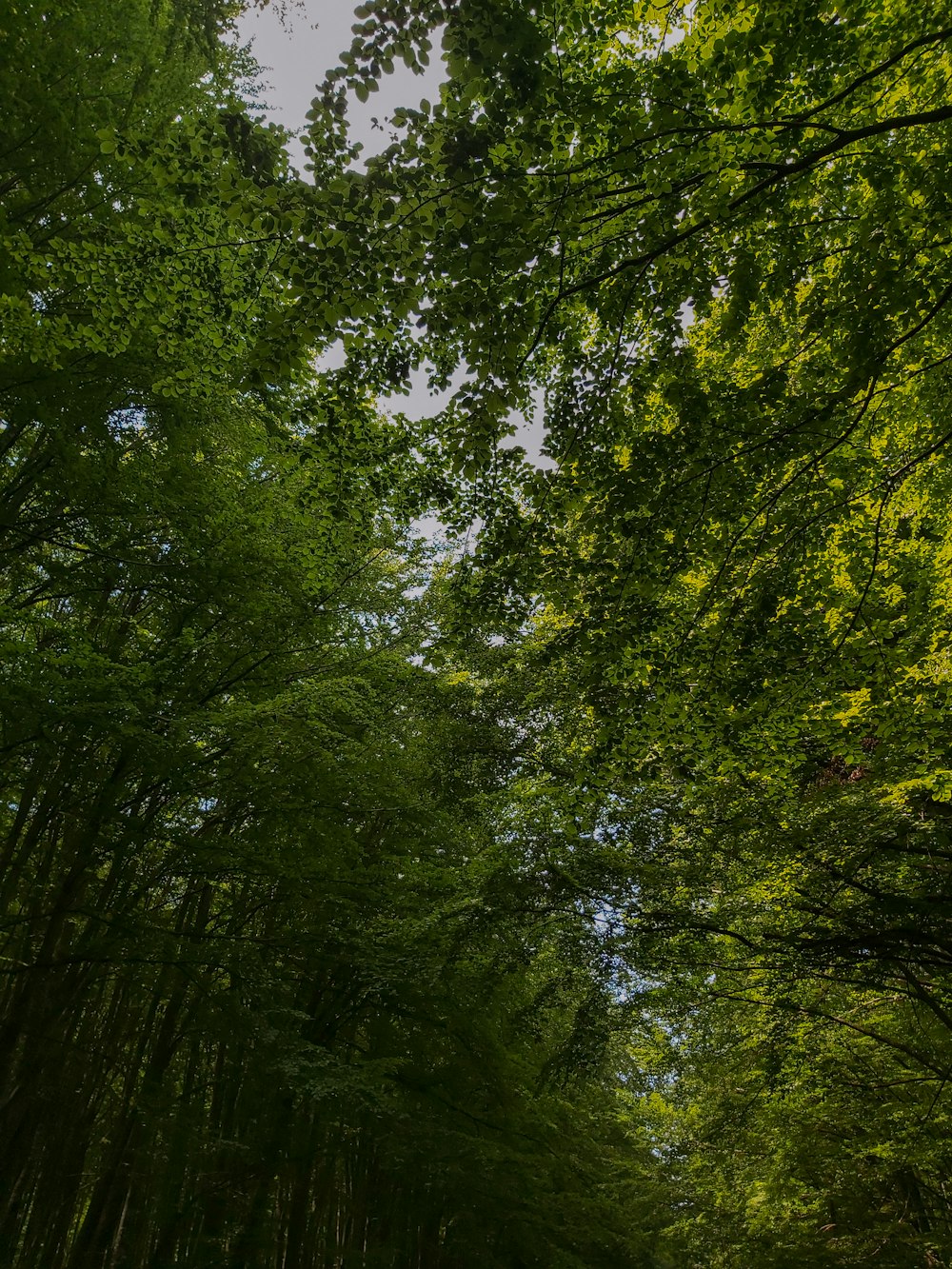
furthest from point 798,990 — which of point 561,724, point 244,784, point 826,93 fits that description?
point 826,93

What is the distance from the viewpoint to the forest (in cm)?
321

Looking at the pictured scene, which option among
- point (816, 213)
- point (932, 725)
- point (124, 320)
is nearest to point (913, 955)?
point (932, 725)

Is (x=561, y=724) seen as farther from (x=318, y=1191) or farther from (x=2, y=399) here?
(x=318, y=1191)

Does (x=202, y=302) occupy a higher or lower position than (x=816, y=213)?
lower

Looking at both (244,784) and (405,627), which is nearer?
(244,784)

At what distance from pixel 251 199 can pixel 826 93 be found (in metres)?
3.61

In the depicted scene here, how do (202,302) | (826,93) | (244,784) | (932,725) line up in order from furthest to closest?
(244,784)
(932,725)
(202,302)
(826,93)

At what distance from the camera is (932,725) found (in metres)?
5.03

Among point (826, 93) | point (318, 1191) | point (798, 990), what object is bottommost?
point (318, 1191)

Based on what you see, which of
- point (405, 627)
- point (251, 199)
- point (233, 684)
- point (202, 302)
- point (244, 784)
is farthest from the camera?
point (405, 627)

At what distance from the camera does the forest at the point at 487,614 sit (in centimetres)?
321

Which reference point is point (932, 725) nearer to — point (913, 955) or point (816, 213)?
point (913, 955)

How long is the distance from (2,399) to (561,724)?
221 inches

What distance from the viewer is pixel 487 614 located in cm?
455
